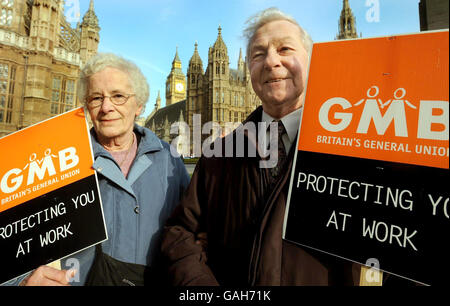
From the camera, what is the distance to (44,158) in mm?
2037

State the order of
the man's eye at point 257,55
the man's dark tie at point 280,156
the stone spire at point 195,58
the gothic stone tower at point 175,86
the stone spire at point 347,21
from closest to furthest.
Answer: the man's dark tie at point 280,156 → the man's eye at point 257,55 → the stone spire at point 347,21 → the stone spire at point 195,58 → the gothic stone tower at point 175,86

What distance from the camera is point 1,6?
57.2 ft

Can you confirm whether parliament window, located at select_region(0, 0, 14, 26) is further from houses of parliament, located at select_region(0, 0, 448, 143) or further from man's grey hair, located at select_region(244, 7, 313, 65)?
man's grey hair, located at select_region(244, 7, 313, 65)

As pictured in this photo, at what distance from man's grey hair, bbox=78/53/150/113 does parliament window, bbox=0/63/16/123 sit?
20.5 meters

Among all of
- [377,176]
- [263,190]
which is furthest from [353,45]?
[263,190]

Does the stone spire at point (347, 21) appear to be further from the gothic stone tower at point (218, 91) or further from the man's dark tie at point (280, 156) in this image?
the man's dark tie at point (280, 156)

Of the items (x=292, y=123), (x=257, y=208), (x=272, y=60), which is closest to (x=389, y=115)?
(x=292, y=123)

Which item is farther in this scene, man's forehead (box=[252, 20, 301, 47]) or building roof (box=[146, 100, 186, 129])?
building roof (box=[146, 100, 186, 129])

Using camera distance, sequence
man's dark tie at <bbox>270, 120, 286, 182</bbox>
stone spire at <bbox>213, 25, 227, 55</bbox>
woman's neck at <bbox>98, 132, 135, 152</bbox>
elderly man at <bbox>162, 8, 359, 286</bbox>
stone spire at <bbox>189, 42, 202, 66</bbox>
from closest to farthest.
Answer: elderly man at <bbox>162, 8, 359, 286</bbox>, man's dark tie at <bbox>270, 120, 286, 182</bbox>, woman's neck at <bbox>98, 132, 135, 152</bbox>, stone spire at <bbox>213, 25, 227, 55</bbox>, stone spire at <bbox>189, 42, 202, 66</bbox>

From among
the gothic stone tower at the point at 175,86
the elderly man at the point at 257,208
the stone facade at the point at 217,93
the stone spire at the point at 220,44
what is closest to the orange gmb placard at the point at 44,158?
the elderly man at the point at 257,208

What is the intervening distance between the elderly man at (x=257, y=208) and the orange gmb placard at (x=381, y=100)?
23cm

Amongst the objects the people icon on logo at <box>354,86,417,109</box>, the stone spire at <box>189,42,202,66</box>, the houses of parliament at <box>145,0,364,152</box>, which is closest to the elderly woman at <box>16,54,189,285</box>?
the people icon on logo at <box>354,86,417,109</box>

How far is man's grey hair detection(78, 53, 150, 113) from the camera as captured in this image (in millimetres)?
2109

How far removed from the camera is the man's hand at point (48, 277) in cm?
179
